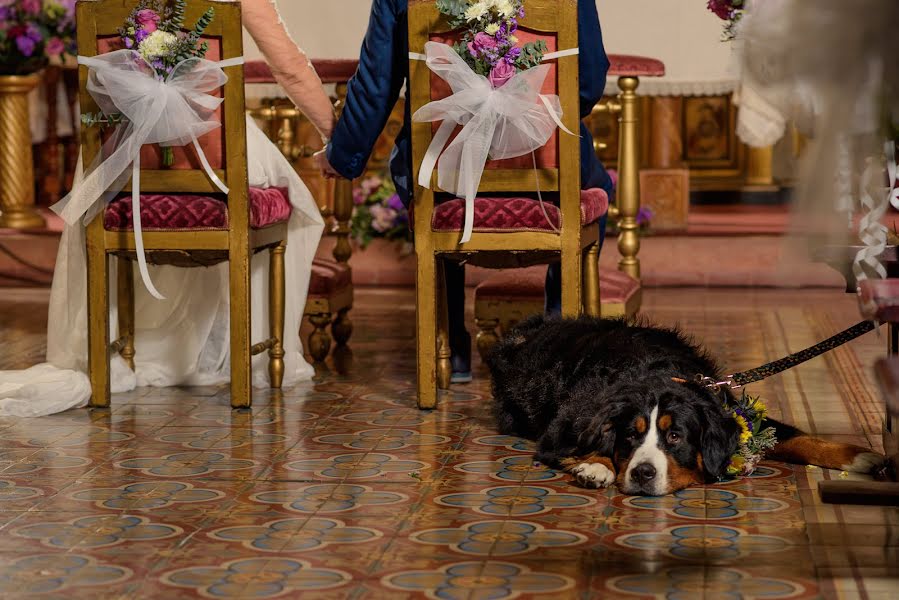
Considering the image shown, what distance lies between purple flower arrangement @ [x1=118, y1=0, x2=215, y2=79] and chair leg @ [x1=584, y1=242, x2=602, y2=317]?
1.50 metres

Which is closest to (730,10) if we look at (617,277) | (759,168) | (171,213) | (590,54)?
(590,54)

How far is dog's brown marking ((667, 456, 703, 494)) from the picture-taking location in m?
3.47

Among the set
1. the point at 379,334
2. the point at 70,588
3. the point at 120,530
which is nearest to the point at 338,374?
the point at 379,334

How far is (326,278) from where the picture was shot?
18.8 ft

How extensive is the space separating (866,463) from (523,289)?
2.10 m

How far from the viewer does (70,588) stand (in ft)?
9.12

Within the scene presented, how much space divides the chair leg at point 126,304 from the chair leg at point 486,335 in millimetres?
1314

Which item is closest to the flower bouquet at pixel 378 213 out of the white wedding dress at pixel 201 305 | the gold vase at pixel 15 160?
the gold vase at pixel 15 160

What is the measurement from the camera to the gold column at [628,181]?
245 inches

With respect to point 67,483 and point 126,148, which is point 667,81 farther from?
point 67,483

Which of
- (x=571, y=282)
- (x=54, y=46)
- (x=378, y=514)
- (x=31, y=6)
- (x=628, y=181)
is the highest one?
(x=31, y=6)

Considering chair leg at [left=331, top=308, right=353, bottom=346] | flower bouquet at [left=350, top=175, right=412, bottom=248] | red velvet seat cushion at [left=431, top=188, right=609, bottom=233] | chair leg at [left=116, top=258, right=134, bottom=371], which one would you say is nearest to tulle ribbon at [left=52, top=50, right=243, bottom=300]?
chair leg at [left=116, top=258, right=134, bottom=371]

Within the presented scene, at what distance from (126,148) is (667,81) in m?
3.90

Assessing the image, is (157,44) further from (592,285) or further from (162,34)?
(592,285)
